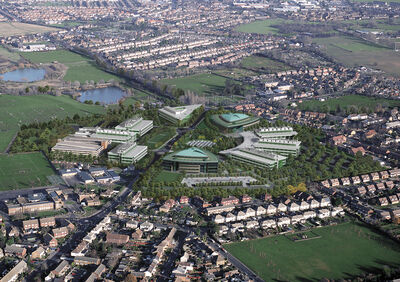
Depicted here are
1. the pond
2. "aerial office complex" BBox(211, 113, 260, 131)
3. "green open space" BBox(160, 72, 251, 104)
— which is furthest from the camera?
the pond

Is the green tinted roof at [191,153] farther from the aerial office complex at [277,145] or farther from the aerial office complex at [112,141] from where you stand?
the aerial office complex at [277,145]

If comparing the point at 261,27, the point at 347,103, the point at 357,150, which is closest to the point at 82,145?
the point at 357,150

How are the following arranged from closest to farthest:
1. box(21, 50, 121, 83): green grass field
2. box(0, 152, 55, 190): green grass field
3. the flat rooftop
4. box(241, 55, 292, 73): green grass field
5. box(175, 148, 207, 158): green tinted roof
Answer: box(0, 152, 55, 190): green grass field, box(175, 148, 207, 158): green tinted roof, the flat rooftop, box(21, 50, 121, 83): green grass field, box(241, 55, 292, 73): green grass field

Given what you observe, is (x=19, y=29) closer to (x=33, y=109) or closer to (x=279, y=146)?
(x=33, y=109)

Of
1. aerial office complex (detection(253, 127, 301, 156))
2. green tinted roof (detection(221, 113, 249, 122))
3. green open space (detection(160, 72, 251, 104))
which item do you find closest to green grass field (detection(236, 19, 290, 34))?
green open space (detection(160, 72, 251, 104))

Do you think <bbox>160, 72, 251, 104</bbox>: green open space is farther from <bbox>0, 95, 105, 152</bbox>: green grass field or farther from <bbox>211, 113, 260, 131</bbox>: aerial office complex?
<bbox>0, 95, 105, 152</bbox>: green grass field
